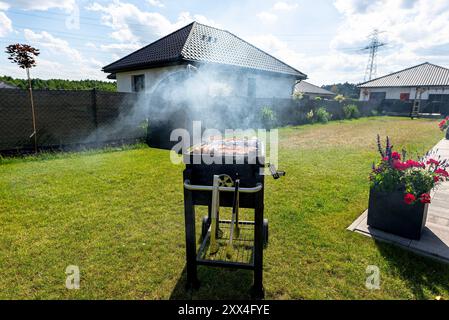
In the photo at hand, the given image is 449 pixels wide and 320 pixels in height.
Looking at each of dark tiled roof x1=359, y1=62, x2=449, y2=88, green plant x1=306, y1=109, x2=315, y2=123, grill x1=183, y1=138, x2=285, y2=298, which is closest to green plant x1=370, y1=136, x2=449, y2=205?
grill x1=183, y1=138, x2=285, y2=298

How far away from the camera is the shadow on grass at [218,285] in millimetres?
2002

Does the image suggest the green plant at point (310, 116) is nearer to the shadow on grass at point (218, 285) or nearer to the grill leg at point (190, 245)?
the shadow on grass at point (218, 285)

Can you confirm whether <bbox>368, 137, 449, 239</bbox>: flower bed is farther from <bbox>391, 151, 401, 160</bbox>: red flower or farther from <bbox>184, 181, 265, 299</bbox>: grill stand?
<bbox>184, 181, 265, 299</bbox>: grill stand

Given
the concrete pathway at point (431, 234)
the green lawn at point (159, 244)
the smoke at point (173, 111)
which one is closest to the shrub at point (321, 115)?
the smoke at point (173, 111)

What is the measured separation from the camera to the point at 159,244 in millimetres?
2674

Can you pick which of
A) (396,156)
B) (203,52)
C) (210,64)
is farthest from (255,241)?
(203,52)

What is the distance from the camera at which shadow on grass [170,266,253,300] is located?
6.57 feet

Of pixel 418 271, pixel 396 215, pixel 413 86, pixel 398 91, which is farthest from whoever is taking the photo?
pixel 398 91

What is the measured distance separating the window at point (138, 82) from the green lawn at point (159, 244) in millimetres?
9244

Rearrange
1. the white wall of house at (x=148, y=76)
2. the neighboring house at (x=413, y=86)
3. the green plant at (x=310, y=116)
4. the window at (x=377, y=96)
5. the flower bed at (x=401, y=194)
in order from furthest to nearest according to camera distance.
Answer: the window at (x=377, y=96) < the neighboring house at (x=413, y=86) < the green plant at (x=310, y=116) < the white wall of house at (x=148, y=76) < the flower bed at (x=401, y=194)

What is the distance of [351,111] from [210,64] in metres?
12.2

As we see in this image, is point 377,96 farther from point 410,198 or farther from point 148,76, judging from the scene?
point 410,198
